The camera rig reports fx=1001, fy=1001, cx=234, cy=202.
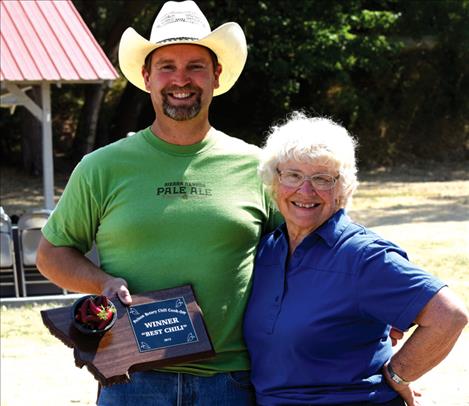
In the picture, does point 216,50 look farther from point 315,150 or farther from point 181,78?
point 315,150

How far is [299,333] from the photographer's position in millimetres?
2904

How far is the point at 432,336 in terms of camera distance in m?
2.81

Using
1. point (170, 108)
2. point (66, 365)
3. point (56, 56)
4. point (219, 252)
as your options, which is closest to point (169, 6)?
point (170, 108)

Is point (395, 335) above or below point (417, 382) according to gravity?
above

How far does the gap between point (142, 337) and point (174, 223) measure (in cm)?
38

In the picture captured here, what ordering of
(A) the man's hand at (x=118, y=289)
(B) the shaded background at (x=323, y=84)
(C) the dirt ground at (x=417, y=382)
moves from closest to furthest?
(A) the man's hand at (x=118, y=289) → (C) the dirt ground at (x=417, y=382) → (B) the shaded background at (x=323, y=84)

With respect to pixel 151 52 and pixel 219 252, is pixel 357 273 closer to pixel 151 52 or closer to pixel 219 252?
pixel 219 252

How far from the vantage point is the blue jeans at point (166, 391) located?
303 cm

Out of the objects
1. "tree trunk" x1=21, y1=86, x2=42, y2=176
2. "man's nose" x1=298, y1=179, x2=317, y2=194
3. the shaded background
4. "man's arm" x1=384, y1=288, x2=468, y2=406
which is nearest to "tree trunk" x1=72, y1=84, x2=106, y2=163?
the shaded background

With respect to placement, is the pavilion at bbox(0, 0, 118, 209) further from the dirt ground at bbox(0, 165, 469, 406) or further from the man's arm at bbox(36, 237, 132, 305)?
the man's arm at bbox(36, 237, 132, 305)

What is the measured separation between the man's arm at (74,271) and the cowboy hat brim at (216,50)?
2.31 ft

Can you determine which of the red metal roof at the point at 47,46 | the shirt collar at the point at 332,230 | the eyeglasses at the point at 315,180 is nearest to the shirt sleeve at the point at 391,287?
the shirt collar at the point at 332,230

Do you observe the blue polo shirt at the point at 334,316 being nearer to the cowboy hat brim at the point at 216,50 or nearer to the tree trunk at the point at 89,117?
the cowboy hat brim at the point at 216,50

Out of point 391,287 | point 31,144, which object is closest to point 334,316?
point 391,287
